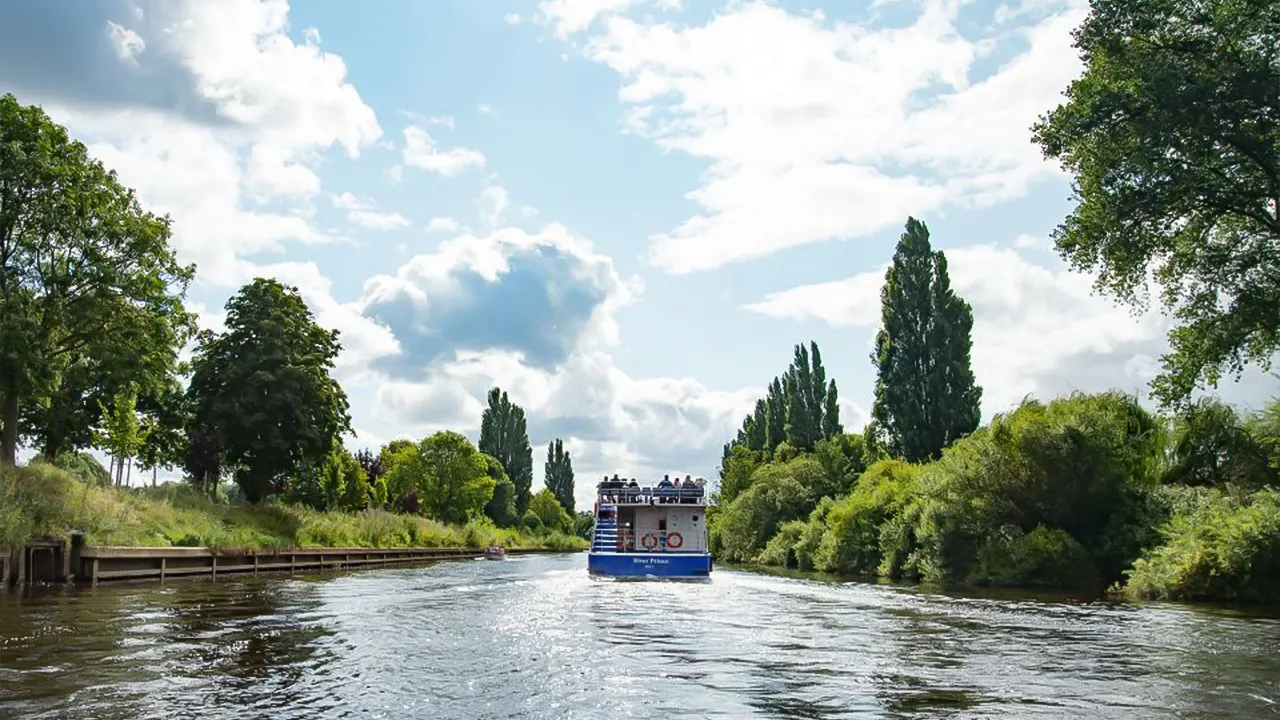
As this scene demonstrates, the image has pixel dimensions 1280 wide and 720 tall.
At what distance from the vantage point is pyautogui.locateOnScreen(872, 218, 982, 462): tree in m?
56.6

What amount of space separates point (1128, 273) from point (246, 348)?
4142 centimetres

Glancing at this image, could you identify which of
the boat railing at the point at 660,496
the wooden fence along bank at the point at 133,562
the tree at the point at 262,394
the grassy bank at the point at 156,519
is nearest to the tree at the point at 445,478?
the grassy bank at the point at 156,519

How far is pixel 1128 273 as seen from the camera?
100.0 feet

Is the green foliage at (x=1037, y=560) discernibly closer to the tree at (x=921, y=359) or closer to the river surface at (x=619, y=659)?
the river surface at (x=619, y=659)

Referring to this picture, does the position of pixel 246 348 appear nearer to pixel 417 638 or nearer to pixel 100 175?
pixel 100 175

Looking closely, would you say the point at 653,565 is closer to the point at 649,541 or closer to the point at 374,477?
the point at 649,541

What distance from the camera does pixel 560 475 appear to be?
17338 cm

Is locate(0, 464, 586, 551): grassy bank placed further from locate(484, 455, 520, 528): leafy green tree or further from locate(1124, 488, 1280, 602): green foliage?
locate(484, 455, 520, 528): leafy green tree

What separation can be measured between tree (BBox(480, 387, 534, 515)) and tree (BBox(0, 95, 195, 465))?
9910cm

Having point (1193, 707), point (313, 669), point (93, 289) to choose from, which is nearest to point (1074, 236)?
point (1193, 707)

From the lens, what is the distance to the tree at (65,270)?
3616cm

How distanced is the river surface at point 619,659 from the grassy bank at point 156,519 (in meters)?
5.54

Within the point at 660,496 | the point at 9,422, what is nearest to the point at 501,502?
the point at 660,496

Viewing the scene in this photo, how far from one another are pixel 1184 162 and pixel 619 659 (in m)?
22.8
